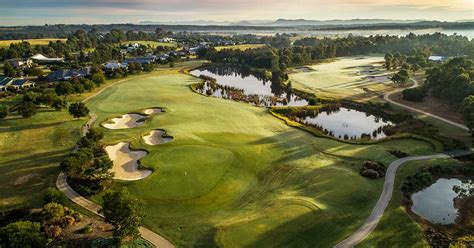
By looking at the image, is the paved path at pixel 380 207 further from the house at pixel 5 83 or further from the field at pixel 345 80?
the house at pixel 5 83

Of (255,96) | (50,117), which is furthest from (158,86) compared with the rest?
(50,117)

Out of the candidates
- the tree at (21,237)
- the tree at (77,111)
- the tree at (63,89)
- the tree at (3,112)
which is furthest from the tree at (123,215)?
the tree at (63,89)

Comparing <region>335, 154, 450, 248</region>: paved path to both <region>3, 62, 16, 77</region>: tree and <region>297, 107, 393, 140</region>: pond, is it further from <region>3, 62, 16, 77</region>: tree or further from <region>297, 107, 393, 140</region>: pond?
<region>3, 62, 16, 77</region>: tree

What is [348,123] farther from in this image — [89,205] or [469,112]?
[89,205]

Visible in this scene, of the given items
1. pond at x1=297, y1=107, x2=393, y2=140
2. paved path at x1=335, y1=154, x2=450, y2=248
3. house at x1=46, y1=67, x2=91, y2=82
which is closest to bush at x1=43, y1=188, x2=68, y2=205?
paved path at x1=335, y1=154, x2=450, y2=248

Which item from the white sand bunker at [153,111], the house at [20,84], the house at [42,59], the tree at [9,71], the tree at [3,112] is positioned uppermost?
the house at [42,59]

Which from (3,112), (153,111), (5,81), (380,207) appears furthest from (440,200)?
(5,81)
